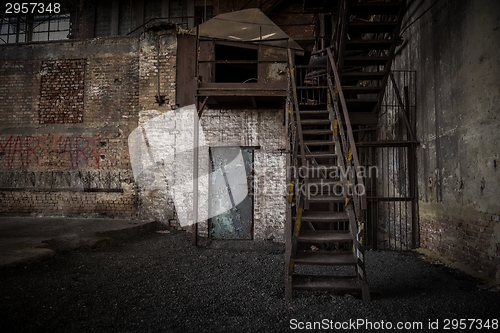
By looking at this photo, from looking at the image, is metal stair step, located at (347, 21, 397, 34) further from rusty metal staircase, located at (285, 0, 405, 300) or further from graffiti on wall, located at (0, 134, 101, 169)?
graffiti on wall, located at (0, 134, 101, 169)

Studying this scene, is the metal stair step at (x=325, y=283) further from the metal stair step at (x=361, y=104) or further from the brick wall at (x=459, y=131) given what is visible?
the metal stair step at (x=361, y=104)

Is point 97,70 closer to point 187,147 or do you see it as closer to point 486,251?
point 187,147

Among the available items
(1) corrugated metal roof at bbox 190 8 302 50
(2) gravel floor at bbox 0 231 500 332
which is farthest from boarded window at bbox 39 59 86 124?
(2) gravel floor at bbox 0 231 500 332

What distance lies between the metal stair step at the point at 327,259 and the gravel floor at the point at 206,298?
435 millimetres

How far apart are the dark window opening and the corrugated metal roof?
1.15 feet

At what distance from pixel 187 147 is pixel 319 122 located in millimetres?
3959

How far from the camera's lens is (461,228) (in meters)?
5.09

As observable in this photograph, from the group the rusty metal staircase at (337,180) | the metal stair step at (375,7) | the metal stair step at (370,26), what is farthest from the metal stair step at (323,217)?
the metal stair step at (375,7)

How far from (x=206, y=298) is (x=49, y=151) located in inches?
303

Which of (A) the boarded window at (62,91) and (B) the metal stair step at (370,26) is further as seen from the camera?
(A) the boarded window at (62,91)

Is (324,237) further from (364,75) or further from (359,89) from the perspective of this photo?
(364,75)

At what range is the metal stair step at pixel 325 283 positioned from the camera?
12.7 ft

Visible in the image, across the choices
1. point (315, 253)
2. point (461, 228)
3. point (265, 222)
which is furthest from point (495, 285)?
point (265, 222)

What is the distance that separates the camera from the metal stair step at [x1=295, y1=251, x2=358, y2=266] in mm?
3955
